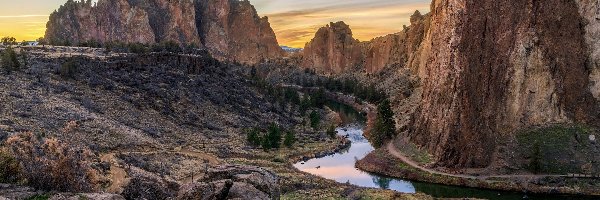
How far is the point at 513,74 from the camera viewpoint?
9294cm

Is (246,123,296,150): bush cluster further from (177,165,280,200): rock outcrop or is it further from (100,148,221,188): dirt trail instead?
(177,165,280,200): rock outcrop

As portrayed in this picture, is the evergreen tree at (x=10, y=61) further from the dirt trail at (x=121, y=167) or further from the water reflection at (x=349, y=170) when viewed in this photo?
the water reflection at (x=349, y=170)

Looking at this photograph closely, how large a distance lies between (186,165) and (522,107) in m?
56.1

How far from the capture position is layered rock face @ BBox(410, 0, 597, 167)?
9088cm

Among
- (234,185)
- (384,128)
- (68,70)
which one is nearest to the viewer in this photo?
(234,185)

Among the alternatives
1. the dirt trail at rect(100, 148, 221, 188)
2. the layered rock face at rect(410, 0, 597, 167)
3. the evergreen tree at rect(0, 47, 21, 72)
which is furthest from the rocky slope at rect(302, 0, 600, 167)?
the evergreen tree at rect(0, 47, 21, 72)

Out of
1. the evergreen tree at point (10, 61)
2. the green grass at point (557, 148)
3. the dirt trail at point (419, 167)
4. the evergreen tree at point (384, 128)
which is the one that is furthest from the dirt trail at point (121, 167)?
the green grass at point (557, 148)

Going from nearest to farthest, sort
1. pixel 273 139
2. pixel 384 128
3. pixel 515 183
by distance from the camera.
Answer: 1. pixel 515 183
2. pixel 273 139
3. pixel 384 128

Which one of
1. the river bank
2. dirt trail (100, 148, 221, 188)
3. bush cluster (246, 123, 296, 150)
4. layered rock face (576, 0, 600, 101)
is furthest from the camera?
bush cluster (246, 123, 296, 150)

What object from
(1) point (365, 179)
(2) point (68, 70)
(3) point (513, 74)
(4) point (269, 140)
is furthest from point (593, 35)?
(2) point (68, 70)

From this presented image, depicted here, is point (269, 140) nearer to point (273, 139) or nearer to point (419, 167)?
point (273, 139)

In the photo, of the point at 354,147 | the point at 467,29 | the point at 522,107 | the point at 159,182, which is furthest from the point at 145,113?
the point at 159,182

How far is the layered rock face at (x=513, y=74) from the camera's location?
9088cm

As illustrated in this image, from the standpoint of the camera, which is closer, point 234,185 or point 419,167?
point 234,185
